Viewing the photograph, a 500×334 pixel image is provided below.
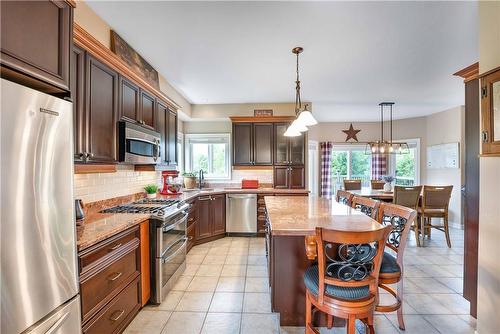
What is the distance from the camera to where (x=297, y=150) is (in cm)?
489

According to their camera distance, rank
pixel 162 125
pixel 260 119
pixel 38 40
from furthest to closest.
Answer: pixel 260 119 < pixel 162 125 < pixel 38 40

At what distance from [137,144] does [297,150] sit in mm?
3099

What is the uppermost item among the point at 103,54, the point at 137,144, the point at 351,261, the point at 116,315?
the point at 103,54

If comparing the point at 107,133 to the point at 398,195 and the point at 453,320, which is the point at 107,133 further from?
the point at 398,195

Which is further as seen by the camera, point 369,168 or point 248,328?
point 369,168

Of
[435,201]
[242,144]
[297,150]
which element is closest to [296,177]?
[297,150]

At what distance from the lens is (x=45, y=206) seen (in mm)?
1141

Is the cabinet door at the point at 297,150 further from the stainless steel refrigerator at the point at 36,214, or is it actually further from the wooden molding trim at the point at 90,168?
the stainless steel refrigerator at the point at 36,214

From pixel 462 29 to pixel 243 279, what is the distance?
3.36 metres

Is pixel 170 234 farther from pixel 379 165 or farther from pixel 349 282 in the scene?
pixel 379 165

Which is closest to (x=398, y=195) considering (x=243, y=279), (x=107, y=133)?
(x=243, y=279)

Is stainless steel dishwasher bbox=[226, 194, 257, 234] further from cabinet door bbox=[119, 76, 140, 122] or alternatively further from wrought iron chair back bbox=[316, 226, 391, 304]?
wrought iron chair back bbox=[316, 226, 391, 304]

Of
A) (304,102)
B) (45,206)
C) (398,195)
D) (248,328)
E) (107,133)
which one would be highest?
(304,102)

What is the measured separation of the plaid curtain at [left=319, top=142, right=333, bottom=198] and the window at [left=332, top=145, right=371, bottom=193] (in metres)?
0.32
